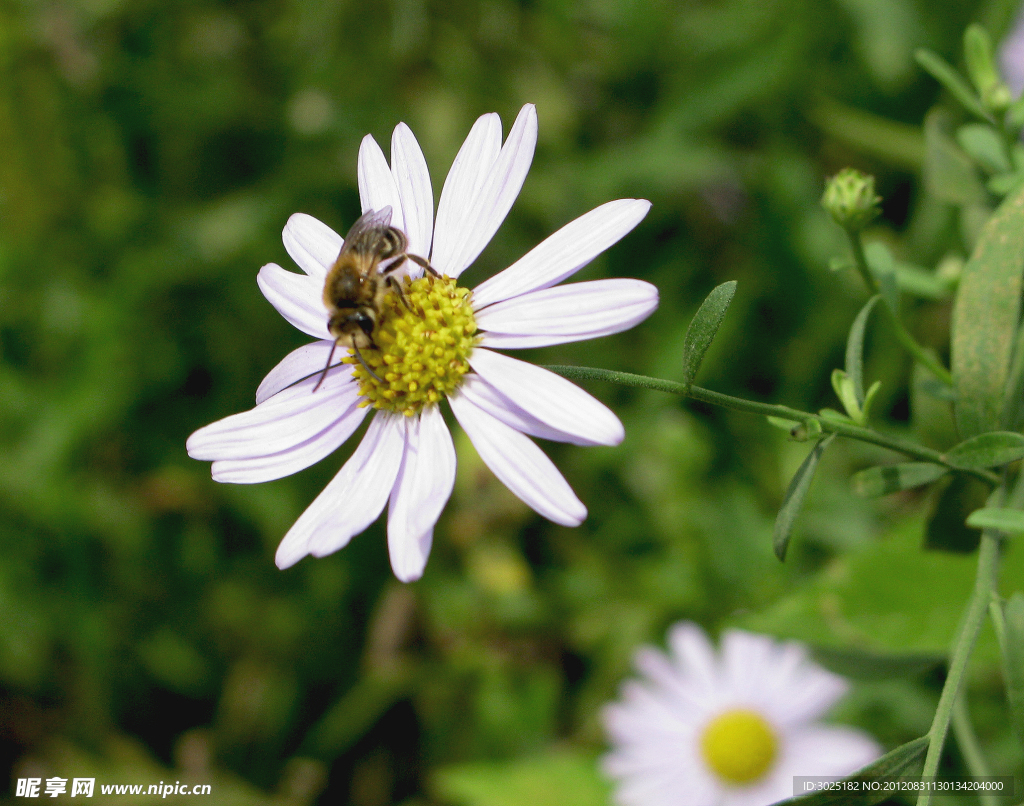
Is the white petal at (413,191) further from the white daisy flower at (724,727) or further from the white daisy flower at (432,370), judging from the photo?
the white daisy flower at (724,727)

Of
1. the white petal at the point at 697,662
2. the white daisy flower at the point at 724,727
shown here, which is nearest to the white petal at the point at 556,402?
the white daisy flower at the point at 724,727

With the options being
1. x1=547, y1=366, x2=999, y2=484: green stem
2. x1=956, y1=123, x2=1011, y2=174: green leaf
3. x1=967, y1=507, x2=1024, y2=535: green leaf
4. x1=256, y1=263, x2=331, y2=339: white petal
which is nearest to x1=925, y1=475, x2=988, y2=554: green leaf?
x1=547, y1=366, x2=999, y2=484: green stem

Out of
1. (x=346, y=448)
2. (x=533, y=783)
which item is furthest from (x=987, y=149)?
(x=533, y=783)

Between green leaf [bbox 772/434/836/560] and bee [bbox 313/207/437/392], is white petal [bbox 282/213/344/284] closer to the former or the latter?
bee [bbox 313/207/437/392]

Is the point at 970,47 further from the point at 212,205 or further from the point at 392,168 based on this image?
the point at 212,205

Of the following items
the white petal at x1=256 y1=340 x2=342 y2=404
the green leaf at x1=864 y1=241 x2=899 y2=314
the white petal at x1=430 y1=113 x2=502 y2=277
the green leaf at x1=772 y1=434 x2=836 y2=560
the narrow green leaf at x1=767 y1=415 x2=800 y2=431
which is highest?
the white petal at x1=430 y1=113 x2=502 y2=277

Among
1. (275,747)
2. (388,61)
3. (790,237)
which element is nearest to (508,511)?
(275,747)
